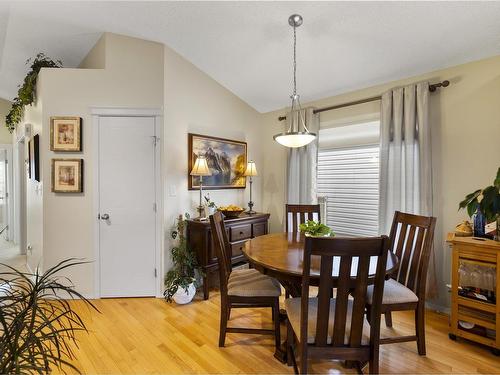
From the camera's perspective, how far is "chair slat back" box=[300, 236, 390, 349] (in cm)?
142

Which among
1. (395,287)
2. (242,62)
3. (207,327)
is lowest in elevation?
(207,327)

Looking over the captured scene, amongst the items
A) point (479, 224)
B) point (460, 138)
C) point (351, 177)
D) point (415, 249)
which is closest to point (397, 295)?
point (415, 249)

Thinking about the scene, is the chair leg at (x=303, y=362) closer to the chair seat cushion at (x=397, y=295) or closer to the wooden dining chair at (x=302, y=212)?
the chair seat cushion at (x=397, y=295)

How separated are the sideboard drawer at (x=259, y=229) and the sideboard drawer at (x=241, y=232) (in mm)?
78

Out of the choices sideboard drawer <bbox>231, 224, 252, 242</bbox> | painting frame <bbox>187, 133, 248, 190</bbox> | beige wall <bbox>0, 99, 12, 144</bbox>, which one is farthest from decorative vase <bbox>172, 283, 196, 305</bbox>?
beige wall <bbox>0, 99, 12, 144</bbox>

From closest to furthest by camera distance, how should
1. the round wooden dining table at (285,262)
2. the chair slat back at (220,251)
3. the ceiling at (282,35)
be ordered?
the round wooden dining table at (285,262), the chair slat back at (220,251), the ceiling at (282,35)

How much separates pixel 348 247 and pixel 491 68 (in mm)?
2382

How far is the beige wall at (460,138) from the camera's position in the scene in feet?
8.17

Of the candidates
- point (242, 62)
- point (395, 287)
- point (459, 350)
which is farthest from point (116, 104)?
point (459, 350)

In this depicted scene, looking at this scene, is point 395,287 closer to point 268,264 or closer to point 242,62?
point 268,264

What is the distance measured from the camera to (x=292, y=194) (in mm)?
3912

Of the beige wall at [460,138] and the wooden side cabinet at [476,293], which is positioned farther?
the beige wall at [460,138]

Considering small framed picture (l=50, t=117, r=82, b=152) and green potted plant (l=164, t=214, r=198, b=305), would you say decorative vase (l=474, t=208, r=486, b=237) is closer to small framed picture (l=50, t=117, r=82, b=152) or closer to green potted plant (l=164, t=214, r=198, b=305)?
green potted plant (l=164, t=214, r=198, b=305)

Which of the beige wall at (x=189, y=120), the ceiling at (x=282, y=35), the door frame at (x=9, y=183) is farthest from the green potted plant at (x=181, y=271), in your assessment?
the door frame at (x=9, y=183)
